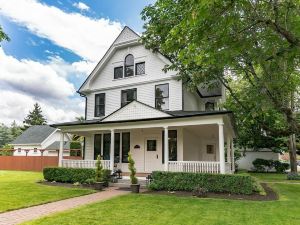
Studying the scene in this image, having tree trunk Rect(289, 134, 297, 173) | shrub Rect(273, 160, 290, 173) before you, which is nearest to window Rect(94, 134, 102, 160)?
tree trunk Rect(289, 134, 297, 173)

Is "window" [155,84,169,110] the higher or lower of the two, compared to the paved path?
higher

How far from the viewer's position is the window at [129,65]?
18483 mm

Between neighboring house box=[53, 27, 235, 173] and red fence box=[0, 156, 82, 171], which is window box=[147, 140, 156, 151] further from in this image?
red fence box=[0, 156, 82, 171]

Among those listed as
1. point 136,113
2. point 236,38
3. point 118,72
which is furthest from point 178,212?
point 118,72

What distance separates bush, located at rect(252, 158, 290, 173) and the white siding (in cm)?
1797

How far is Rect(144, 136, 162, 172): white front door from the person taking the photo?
16.1m

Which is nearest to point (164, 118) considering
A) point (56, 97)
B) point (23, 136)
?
point (56, 97)

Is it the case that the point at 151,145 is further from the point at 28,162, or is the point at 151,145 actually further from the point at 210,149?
the point at 28,162

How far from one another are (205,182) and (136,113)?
17.6 feet

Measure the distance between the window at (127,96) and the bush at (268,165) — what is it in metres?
18.7

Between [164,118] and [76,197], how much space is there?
5486mm

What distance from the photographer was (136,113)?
14.8 meters

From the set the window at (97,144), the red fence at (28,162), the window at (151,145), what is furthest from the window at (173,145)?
the red fence at (28,162)

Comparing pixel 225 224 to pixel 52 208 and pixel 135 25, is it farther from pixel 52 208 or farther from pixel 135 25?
pixel 135 25
